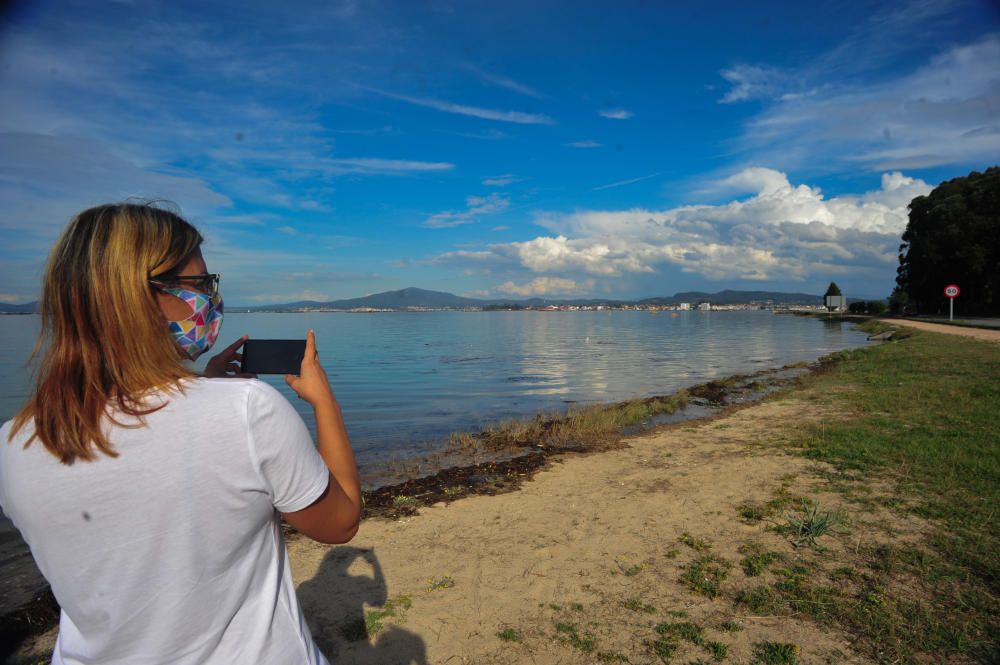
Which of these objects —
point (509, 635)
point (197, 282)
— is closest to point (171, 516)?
point (197, 282)

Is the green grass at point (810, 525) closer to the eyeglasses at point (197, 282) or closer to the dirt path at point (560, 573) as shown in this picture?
the dirt path at point (560, 573)

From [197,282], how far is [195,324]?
12 centimetres

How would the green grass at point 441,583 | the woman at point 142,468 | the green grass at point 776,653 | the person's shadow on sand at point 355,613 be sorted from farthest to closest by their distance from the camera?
the green grass at point 441,583, the person's shadow on sand at point 355,613, the green grass at point 776,653, the woman at point 142,468

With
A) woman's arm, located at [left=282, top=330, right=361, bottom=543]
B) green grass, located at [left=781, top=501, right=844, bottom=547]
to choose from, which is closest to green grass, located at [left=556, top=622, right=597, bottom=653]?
green grass, located at [left=781, top=501, right=844, bottom=547]

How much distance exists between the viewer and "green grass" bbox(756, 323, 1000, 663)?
410 cm

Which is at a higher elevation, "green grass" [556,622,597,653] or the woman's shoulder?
the woman's shoulder

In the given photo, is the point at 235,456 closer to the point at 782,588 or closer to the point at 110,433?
the point at 110,433

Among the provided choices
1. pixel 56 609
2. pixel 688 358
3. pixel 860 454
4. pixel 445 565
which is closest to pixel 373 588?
pixel 445 565

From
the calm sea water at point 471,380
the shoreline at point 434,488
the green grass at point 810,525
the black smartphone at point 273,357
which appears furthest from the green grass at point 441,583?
the calm sea water at point 471,380

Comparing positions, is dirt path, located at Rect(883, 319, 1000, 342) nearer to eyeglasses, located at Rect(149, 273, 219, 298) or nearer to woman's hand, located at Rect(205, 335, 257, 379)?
woman's hand, located at Rect(205, 335, 257, 379)

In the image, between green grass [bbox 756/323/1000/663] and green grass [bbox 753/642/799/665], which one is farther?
→ green grass [bbox 756/323/1000/663]

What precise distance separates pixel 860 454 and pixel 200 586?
9.37 m

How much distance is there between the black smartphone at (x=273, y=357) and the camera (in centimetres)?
174

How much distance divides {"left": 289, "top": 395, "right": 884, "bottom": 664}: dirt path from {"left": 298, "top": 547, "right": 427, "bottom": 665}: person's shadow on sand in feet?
0.05
